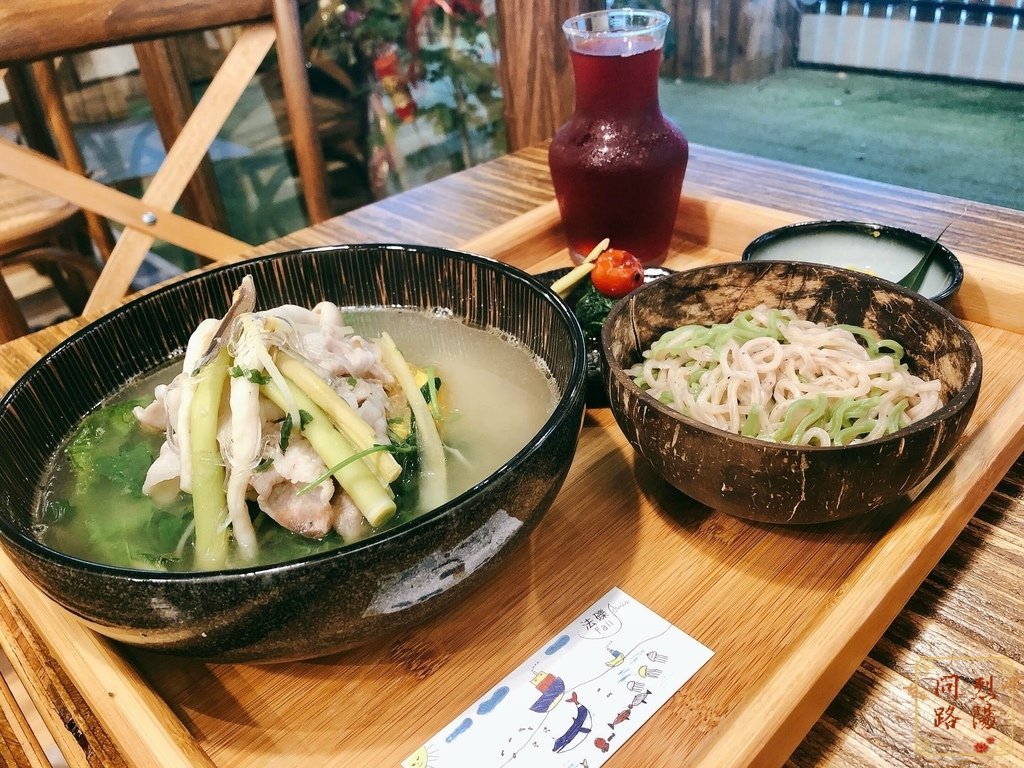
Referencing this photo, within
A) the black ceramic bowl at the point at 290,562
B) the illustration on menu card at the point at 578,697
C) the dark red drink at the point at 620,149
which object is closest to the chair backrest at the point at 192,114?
the dark red drink at the point at 620,149

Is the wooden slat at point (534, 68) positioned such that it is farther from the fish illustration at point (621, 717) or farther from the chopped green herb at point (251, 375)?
the fish illustration at point (621, 717)

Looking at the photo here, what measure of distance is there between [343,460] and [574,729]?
1.18 ft

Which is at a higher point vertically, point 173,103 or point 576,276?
point 576,276

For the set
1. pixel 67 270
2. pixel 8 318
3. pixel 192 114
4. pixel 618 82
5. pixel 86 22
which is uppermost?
pixel 86 22

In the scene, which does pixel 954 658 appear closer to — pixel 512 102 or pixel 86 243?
pixel 512 102

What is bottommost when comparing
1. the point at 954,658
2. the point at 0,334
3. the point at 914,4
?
the point at 0,334

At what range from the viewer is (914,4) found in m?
1.32

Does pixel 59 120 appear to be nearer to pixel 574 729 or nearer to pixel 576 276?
pixel 576 276

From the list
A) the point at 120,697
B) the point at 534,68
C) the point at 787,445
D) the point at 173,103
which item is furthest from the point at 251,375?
the point at 173,103

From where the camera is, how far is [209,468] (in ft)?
2.75

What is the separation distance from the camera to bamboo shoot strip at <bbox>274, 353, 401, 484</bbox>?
0.85 metres

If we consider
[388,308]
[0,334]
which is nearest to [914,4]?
[388,308]

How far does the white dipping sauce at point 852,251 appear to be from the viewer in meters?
1.40

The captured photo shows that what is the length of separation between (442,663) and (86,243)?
3918mm
